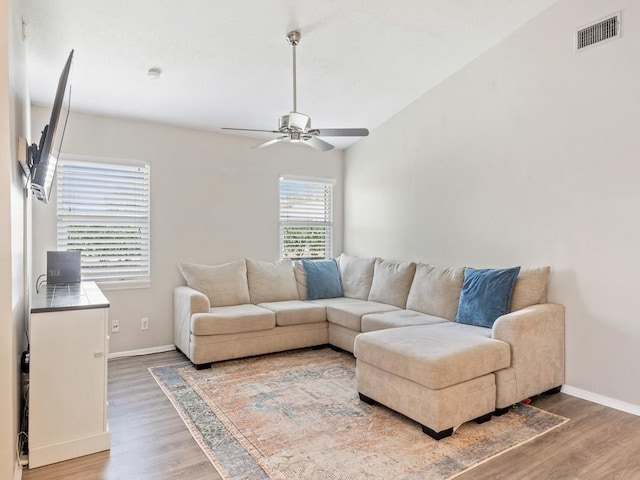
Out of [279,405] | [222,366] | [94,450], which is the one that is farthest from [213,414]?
[222,366]

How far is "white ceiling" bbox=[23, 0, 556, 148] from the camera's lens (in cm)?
281

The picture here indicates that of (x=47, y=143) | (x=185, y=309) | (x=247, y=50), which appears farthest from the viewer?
(x=185, y=309)

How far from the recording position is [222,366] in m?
3.85

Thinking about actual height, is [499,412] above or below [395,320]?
below

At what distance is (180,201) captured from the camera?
452 cm

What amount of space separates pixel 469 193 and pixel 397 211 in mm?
1009

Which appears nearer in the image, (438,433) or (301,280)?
(438,433)

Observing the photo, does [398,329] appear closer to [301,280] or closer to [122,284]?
[301,280]

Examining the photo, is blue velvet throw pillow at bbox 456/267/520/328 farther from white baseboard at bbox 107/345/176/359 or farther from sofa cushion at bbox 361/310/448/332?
white baseboard at bbox 107/345/176/359

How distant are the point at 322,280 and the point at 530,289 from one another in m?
2.36

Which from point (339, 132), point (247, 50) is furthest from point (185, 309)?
point (247, 50)

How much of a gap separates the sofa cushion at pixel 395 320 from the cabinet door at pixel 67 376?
2251 millimetres

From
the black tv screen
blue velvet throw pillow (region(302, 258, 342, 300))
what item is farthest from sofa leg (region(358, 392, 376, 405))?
the black tv screen

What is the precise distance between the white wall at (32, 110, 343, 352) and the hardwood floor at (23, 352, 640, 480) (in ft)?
4.66
